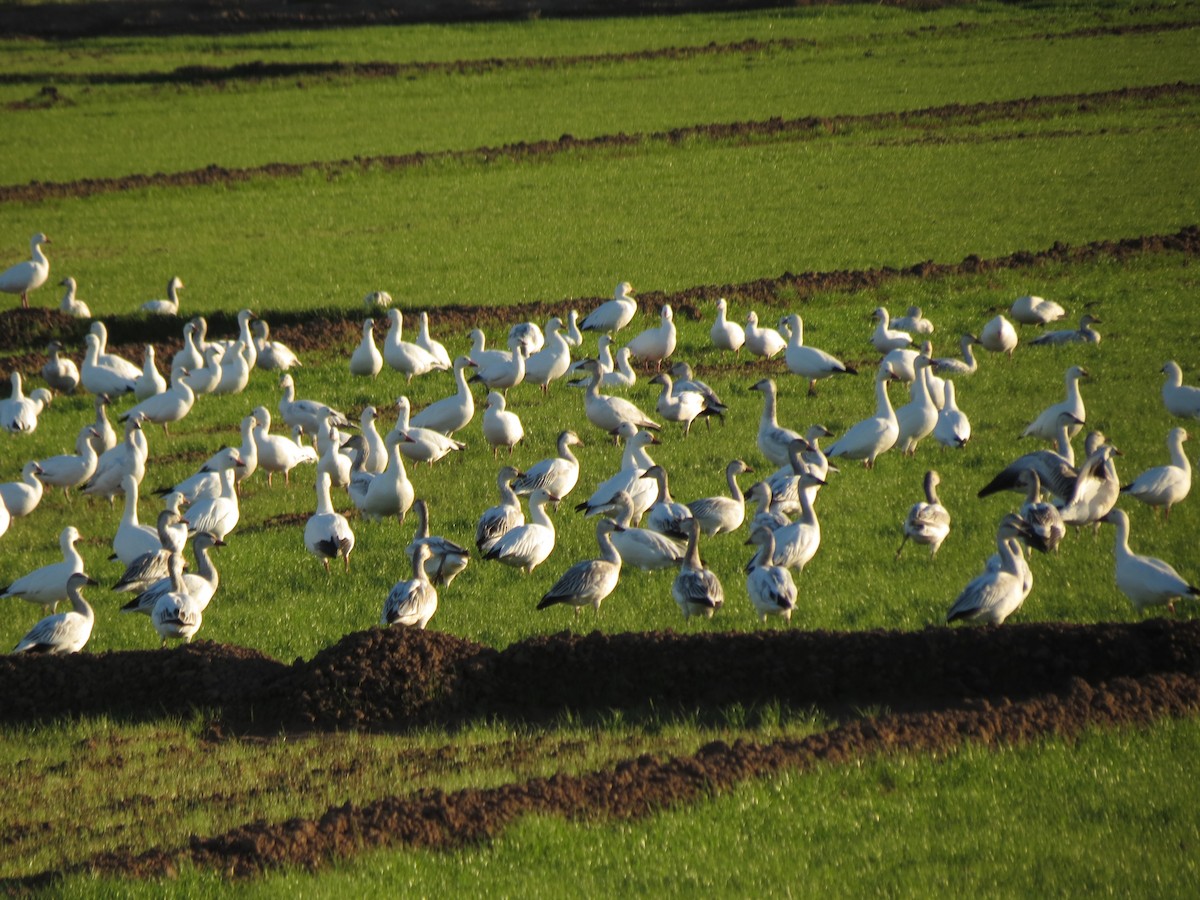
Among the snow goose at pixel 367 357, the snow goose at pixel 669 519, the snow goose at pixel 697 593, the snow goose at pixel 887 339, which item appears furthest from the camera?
the snow goose at pixel 367 357

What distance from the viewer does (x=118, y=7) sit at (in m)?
64.4

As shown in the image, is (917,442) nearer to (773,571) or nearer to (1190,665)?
(773,571)

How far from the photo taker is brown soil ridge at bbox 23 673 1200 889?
738 cm

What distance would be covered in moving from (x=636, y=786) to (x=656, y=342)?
42.0ft

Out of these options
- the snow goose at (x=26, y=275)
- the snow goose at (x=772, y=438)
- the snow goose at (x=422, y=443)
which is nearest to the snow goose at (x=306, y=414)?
the snow goose at (x=422, y=443)

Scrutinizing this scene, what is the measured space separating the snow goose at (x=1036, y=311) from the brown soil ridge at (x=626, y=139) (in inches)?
728

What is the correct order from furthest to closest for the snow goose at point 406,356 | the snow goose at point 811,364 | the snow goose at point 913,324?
the snow goose at point 913,324, the snow goose at point 406,356, the snow goose at point 811,364

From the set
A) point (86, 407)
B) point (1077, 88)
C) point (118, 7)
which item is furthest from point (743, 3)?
point (86, 407)

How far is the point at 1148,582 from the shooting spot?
10.7 meters

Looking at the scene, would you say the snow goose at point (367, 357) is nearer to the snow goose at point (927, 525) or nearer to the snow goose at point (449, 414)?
the snow goose at point (449, 414)

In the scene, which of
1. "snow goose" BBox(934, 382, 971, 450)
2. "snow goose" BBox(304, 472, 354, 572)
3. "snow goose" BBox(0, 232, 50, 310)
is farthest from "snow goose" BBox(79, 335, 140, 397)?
"snow goose" BBox(934, 382, 971, 450)

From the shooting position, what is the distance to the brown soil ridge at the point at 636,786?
7.38 m

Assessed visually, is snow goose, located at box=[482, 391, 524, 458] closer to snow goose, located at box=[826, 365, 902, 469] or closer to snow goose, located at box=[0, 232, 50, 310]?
snow goose, located at box=[826, 365, 902, 469]

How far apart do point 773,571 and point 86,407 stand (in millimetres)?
12880
